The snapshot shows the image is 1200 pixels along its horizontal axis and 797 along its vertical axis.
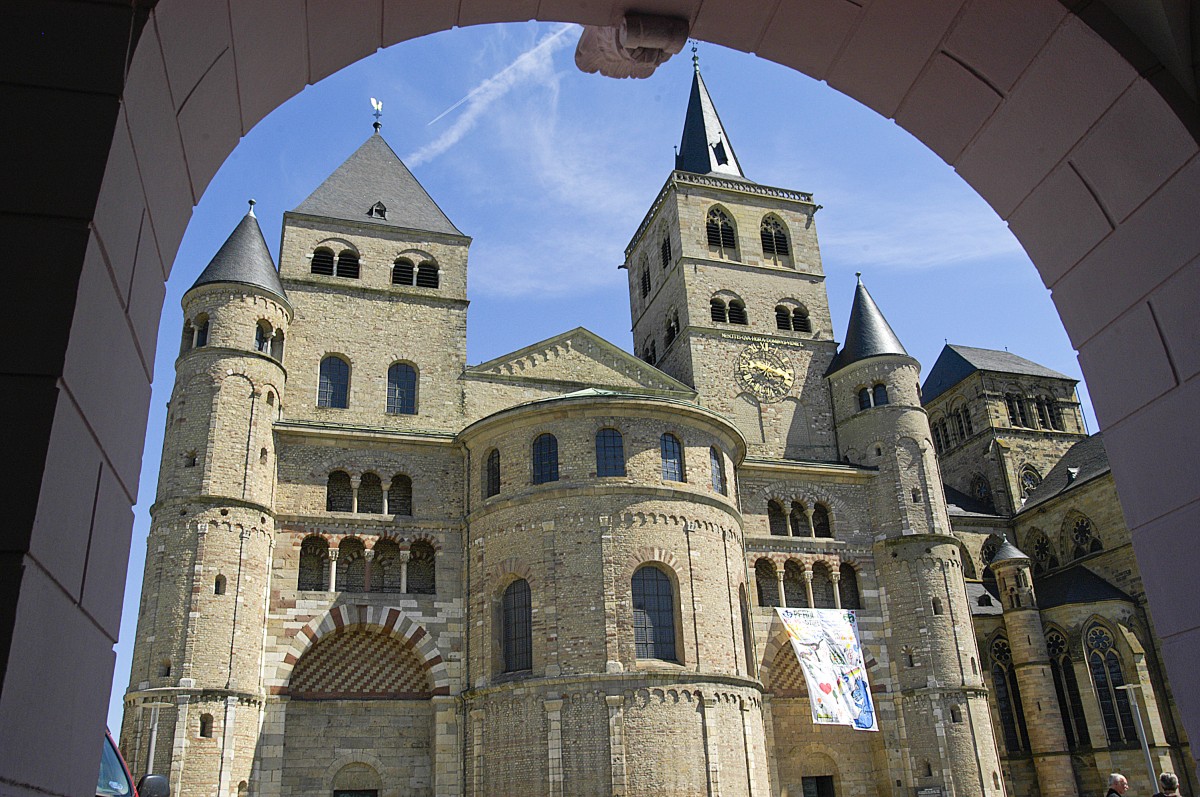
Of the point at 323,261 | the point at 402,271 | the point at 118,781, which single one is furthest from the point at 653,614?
the point at 118,781

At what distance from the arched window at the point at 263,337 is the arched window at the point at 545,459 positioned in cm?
877

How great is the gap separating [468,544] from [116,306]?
26.1 m

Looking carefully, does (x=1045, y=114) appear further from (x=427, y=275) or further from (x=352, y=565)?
(x=427, y=275)

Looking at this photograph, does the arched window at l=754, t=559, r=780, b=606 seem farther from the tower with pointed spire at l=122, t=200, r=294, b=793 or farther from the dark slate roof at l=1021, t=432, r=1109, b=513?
the dark slate roof at l=1021, t=432, r=1109, b=513

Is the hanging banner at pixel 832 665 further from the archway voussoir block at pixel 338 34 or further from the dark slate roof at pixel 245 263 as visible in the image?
the archway voussoir block at pixel 338 34

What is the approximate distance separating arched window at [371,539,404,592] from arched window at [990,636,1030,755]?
81.5 ft

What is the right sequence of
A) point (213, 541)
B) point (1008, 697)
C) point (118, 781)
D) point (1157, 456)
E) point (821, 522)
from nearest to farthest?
point (1157, 456) → point (118, 781) → point (213, 541) → point (821, 522) → point (1008, 697)

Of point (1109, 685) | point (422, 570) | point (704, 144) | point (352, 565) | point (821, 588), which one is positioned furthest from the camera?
point (704, 144)

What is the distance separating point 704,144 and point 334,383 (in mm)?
23326

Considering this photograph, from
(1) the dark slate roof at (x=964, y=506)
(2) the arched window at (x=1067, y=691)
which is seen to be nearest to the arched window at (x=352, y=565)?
(2) the arched window at (x=1067, y=691)

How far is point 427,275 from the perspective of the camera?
113ft

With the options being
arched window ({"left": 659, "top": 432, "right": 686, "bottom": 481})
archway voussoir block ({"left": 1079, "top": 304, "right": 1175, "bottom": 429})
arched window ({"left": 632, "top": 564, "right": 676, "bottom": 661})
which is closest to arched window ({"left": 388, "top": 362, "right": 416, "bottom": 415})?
arched window ({"left": 659, "top": 432, "right": 686, "bottom": 481})

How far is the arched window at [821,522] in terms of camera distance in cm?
3338

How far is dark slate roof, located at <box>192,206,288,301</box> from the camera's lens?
95.7ft
